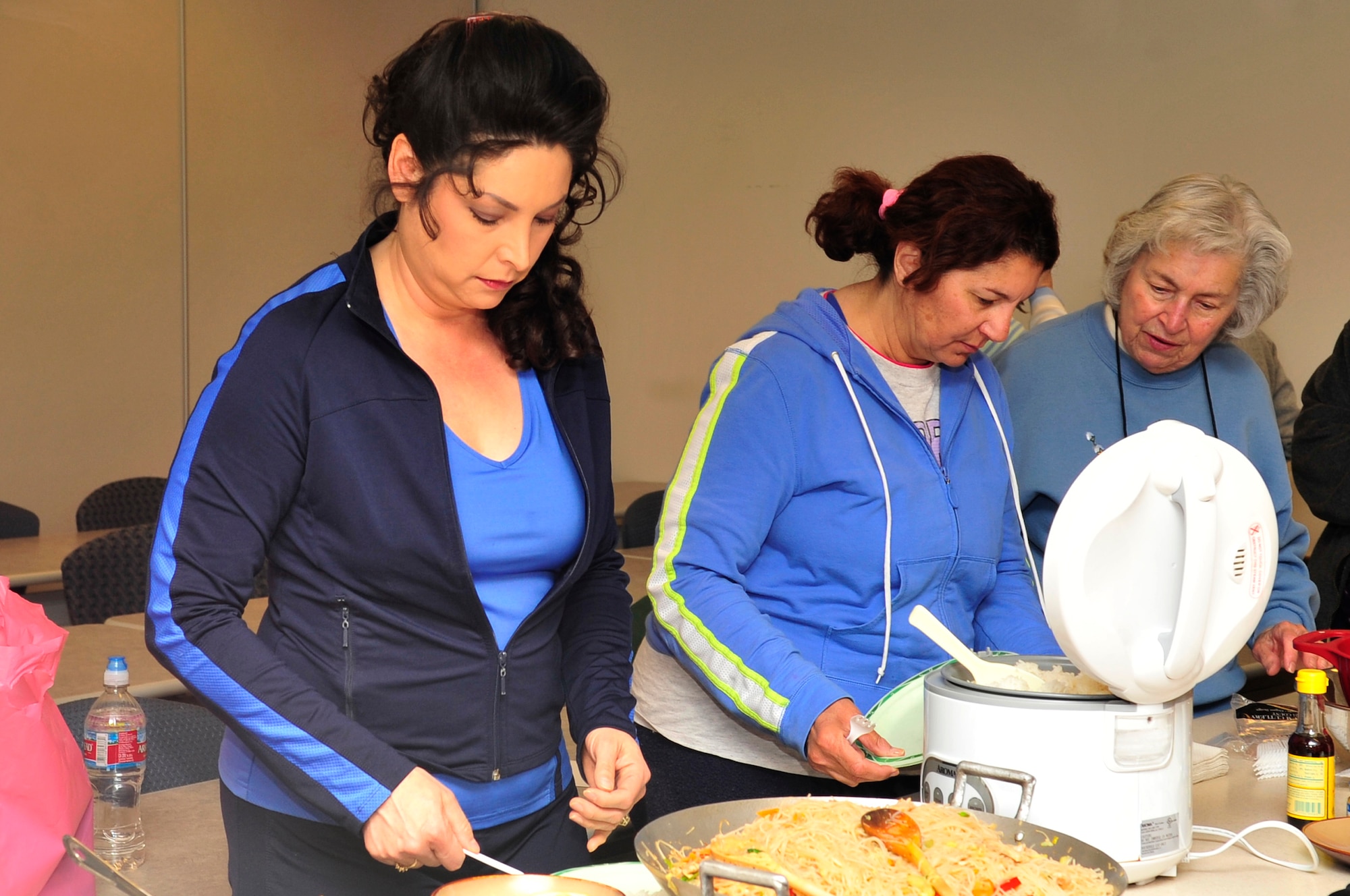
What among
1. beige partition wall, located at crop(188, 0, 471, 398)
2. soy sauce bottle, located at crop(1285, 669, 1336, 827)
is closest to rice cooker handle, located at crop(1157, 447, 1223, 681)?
soy sauce bottle, located at crop(1285, 669, 1336, 827)

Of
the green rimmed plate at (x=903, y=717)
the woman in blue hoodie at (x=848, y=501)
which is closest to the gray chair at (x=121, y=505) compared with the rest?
the woman in blue hoodie at (x=848, y=501)

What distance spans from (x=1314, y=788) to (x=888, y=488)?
573 mm

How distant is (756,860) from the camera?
91 centimetres

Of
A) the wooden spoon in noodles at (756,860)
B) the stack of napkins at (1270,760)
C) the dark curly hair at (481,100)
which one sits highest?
the dark curly hair at (481,100)

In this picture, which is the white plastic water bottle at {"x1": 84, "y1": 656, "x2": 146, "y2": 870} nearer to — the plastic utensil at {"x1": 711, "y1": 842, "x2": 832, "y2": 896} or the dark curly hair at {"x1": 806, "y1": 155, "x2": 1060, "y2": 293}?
the plastic utensil at {"x1": 711, "y1": 842, "x2": 832, "y2": 896}

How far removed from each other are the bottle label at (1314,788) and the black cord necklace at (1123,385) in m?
0.66

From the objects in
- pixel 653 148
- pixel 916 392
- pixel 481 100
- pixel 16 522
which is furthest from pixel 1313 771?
pixel 653 148

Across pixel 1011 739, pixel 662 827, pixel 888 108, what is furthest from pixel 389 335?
pixel 888 108

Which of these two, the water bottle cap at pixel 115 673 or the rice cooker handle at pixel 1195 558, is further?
the water bottle cap at pixel 115 673

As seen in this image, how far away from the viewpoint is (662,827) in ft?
3.17

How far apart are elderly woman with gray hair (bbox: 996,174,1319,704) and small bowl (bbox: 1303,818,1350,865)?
0.53m

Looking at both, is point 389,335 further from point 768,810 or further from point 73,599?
point 73,599

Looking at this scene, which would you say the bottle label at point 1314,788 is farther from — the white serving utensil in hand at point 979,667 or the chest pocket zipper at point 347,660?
the chest pocket zipper at point 347,660

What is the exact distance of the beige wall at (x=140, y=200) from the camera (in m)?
4.49
